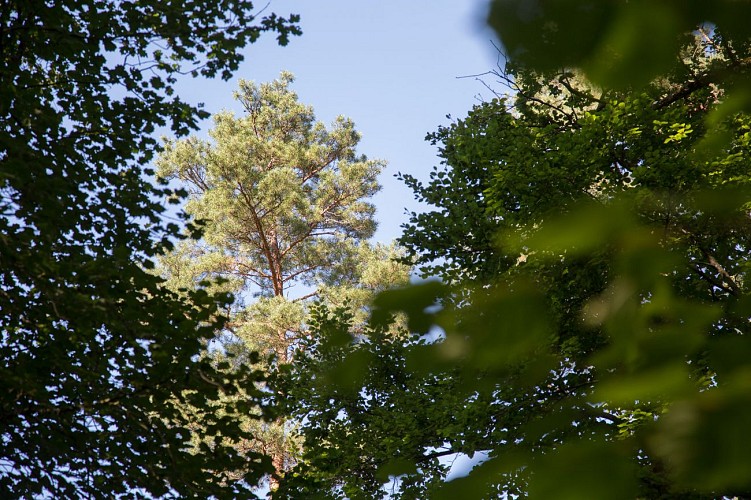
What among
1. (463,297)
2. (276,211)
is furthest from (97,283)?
(276,211)

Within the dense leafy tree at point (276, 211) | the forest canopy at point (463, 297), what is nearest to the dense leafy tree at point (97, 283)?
the forest canopy at point (463, 297)

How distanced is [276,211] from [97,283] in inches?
655

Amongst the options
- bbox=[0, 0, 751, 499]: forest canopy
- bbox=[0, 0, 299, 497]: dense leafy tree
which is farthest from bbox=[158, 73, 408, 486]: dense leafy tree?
bbox=[0, 0, 299, 497]: dense leafy tree

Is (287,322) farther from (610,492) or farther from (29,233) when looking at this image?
(610,492)

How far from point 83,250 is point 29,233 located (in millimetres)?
850

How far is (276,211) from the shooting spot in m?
21.3

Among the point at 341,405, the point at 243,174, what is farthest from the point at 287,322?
the point at 341,405

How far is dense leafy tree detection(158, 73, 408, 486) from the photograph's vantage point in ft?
66.4

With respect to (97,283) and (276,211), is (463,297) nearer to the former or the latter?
(97,283)

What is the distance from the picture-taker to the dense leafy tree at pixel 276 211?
20234 millimetres

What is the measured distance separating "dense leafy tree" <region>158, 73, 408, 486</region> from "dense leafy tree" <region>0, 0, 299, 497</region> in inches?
474

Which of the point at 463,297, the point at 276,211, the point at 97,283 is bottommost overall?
the point at 463,297

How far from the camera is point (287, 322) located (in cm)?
1825

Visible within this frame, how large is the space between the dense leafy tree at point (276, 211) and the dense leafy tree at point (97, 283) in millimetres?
12049
